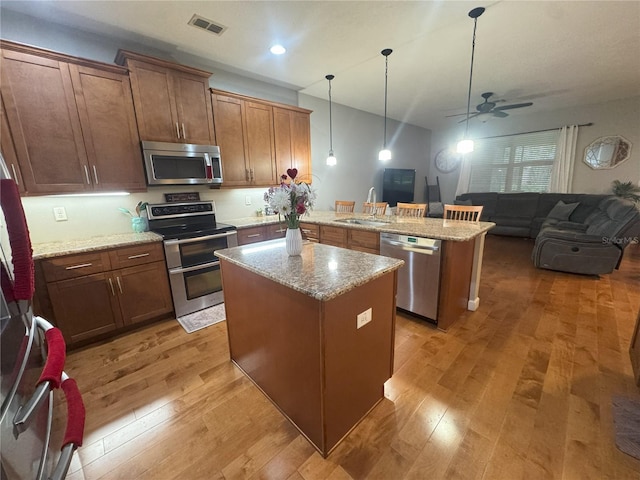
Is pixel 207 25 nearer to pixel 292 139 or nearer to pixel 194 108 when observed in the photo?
pixel 194 108

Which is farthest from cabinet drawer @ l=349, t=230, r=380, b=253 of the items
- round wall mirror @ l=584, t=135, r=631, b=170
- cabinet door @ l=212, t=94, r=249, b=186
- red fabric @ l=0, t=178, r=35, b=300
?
round wall mirror @ l=584, t=135, r=631, b=170

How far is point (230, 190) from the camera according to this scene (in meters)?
3.42

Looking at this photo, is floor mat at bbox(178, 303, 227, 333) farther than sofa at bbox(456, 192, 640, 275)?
No

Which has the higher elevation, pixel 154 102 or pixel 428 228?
pixel 154 102

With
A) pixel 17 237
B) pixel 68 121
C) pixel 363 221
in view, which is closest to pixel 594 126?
pixel 363 221

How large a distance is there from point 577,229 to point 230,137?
5561mm

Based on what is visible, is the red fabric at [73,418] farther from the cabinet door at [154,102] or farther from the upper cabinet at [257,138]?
the upper cabinet at [257,138]

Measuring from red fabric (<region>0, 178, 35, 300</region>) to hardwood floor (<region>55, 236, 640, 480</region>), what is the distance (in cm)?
44

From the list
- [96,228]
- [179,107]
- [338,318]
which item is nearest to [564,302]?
[338,318]

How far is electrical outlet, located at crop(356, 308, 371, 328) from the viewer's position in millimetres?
1313

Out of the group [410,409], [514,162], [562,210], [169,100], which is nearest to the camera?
[410,409]

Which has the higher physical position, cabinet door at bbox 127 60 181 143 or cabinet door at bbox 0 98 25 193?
cabinet door at bbox 127 60 181 143

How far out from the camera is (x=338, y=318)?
1.20 metres

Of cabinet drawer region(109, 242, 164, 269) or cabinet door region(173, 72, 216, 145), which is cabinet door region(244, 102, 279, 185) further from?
cabinet drawer region(109, 242, 164, 269)
